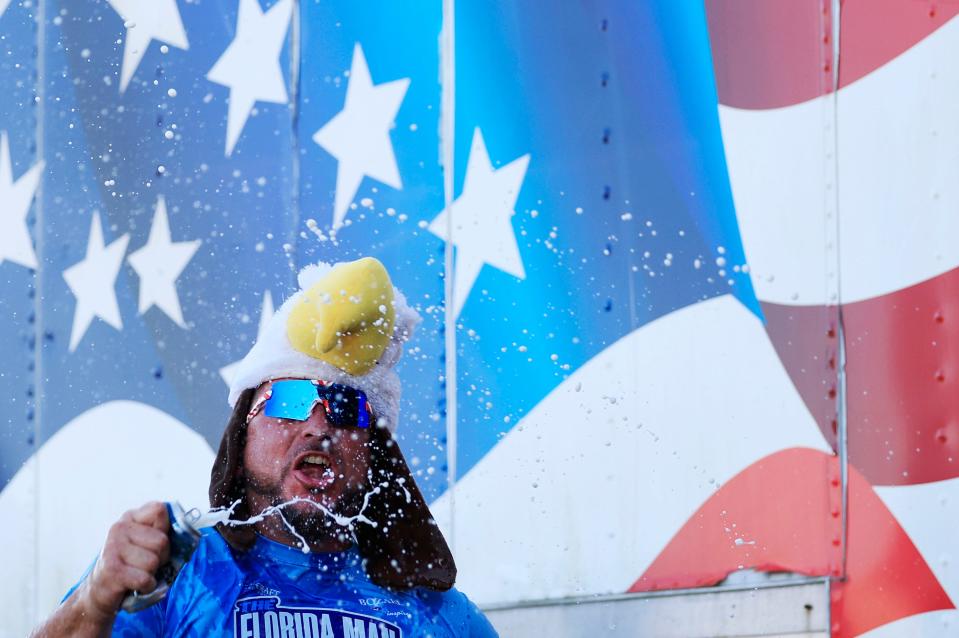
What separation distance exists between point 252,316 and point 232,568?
32.8 inches

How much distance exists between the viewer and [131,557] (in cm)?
192

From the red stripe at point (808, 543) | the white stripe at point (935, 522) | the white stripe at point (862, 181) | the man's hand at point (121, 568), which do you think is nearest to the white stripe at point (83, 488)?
the man's hand at point (121, 568)

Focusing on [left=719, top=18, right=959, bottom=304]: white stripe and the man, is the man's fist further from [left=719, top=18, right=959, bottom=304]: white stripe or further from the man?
[left=719, top=18, right=959, bottom=304]: white stripe

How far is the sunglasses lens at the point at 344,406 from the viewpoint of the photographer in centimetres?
227

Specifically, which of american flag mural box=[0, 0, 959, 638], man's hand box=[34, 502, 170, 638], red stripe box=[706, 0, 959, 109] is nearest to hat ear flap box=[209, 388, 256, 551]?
man's hand box=[34, 502, 170, 638]

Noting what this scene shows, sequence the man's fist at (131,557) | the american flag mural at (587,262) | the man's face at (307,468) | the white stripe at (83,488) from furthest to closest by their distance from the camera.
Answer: the white stripe at (83,488) → the american flag mural at (587,262) → the man's face at (307,468) → the man's fist at (131,557)

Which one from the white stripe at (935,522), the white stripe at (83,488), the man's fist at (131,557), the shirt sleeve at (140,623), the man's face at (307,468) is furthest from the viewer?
the white stripe at (83,488)

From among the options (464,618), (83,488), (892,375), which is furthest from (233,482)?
(892,375)

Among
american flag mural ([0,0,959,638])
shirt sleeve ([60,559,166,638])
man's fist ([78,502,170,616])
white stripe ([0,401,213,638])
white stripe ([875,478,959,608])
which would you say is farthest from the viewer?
white stripe ([0,401,213,638])

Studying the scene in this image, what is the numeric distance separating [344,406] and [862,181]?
108cm

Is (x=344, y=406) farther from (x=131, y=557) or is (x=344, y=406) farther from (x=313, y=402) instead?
(x=131, y=557)

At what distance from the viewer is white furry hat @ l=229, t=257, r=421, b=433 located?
7.36 feet

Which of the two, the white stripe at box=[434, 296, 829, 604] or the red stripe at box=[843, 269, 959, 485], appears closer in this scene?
the red stripe at box=[843, 269, 959, 485]

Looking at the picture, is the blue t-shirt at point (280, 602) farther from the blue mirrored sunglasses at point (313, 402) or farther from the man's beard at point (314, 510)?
the blue mirrored sunglasses at point (313, 402)
